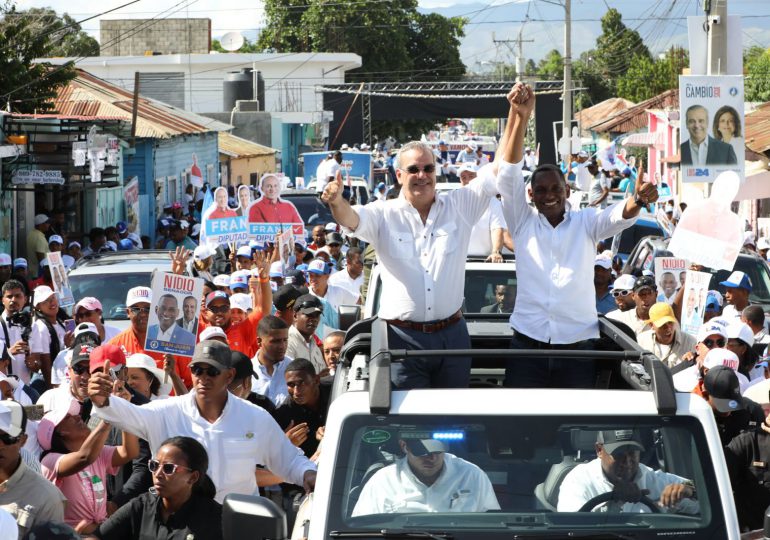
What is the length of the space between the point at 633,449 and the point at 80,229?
23300mm

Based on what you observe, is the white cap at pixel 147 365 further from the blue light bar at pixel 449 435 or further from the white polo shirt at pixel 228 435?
the blue light bar at pixel 449 435

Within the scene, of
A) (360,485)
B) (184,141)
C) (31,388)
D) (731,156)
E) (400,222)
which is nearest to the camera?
(360,485)

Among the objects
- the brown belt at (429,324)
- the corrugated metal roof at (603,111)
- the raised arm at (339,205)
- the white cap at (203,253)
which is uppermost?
the corrugated metal roof at (603,111)

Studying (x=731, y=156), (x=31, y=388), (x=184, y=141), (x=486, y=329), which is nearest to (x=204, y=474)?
(x=486, y=329)

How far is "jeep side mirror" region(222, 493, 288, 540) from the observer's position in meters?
4.46

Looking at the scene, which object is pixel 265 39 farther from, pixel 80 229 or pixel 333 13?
pixel 80 229

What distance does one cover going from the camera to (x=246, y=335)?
10.8m

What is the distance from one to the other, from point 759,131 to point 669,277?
50.1 ft

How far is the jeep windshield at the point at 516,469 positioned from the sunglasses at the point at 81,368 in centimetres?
322

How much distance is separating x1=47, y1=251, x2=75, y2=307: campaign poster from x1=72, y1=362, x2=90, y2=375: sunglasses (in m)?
5.30

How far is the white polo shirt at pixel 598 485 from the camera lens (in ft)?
15.1

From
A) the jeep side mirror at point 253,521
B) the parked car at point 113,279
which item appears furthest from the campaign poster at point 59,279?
the jeep side mirror at point 253,521

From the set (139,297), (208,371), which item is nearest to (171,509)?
(208,371)

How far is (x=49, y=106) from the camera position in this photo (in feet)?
76.5
